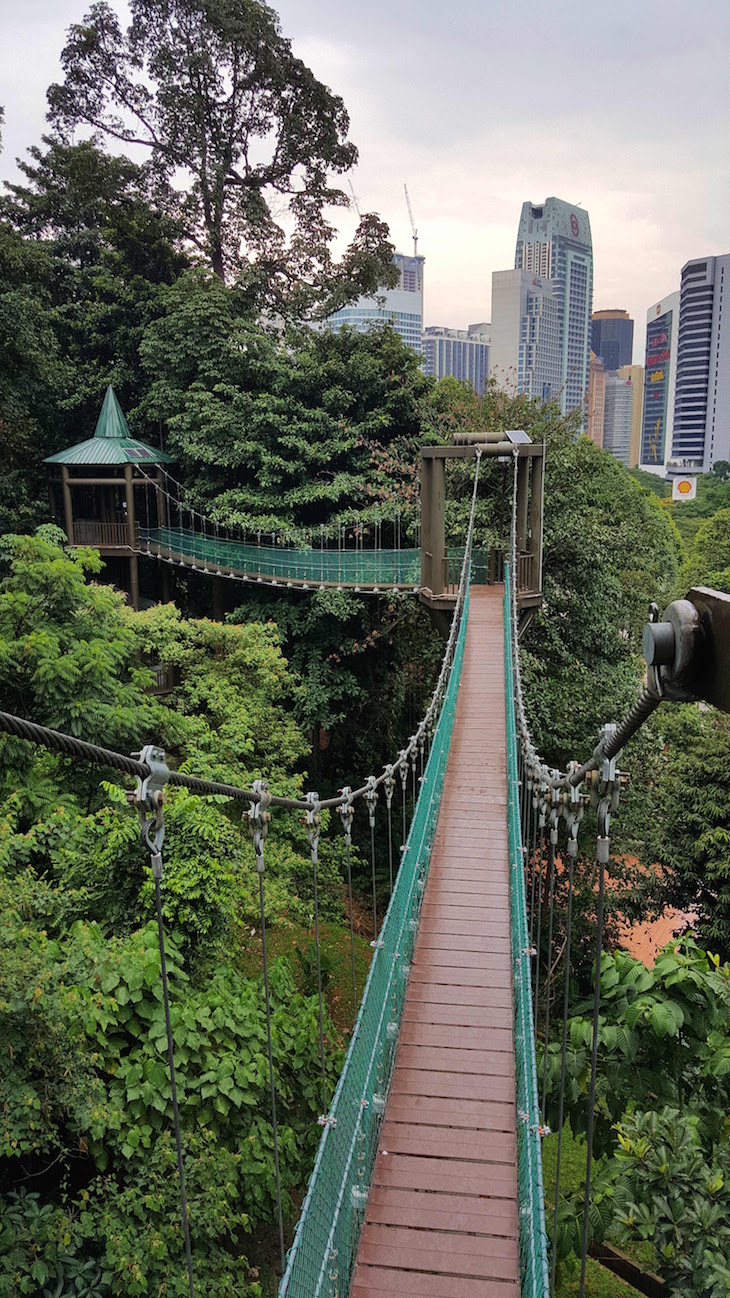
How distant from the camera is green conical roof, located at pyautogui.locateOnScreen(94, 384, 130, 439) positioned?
539 inches

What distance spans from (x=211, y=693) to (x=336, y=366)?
6064 millimetres

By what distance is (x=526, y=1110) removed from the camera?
99.8 inches

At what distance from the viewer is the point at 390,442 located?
12219mm

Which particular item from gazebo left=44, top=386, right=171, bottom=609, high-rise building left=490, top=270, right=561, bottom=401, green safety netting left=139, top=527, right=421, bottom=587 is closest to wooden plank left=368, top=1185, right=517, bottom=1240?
green safety netting left=139, top=527, right=421, bottom=587

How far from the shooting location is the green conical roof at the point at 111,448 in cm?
1323

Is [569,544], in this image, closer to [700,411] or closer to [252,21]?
[252,21]

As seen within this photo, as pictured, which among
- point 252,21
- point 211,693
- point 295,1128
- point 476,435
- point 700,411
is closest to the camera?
point 295,1128

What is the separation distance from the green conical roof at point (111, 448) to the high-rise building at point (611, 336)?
110m

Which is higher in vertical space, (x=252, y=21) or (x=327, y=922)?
(x=252, y=21)

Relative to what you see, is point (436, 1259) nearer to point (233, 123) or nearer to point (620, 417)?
point (233, 123)

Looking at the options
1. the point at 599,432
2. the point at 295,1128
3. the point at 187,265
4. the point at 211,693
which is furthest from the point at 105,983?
the point at 599,432

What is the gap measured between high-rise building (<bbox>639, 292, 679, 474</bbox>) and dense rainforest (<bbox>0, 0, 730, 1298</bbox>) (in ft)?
177

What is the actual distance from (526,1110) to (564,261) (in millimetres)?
96170

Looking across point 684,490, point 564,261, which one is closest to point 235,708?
point 684,490
